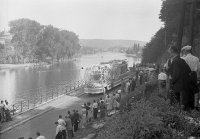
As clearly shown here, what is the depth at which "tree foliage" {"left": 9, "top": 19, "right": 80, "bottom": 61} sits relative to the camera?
94.9 meters

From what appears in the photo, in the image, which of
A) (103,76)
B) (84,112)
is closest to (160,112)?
(84,112)

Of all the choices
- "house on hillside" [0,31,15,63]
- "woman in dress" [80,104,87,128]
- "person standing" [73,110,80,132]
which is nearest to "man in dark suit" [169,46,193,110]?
"person standing" [73,110,80,132]

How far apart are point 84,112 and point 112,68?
1951cm

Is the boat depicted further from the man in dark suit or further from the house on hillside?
the house on hillside

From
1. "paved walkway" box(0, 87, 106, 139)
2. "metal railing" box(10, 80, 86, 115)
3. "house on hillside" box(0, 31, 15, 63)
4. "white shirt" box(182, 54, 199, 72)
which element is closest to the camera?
"white shirt" box(182, 54, 199, 72)

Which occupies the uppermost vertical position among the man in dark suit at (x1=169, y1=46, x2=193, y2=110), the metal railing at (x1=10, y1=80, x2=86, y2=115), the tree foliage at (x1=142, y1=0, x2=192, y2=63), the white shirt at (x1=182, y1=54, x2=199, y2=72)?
the tree foliage at (x1=142, y1=0, x2=192, y2=63)

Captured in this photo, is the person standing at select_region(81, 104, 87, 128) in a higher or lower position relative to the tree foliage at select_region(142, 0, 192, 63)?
lower

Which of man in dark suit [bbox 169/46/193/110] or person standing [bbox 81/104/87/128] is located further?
person standing [bbox 81/104/87/128]

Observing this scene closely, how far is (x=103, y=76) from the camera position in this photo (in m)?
32.3

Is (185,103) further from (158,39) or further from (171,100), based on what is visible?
(158,39)

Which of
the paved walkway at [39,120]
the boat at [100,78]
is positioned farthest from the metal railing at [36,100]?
the boat at [100,78]

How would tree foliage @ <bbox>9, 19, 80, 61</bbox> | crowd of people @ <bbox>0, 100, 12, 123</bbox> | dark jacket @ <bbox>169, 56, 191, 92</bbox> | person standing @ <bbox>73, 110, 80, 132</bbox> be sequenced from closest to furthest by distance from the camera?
dark jacket @ <bbox>169, 56, 191, 92</bbox> < person standing @ <bbox>73, 110, 80, 132</bbox> < crowd of people @ <bbox>0, 100, 12, 123</bbox> < tree foliage @ <bbox>9, 19, 80, 61</bbox>

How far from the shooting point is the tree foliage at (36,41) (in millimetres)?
94875

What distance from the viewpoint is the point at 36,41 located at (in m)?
103
